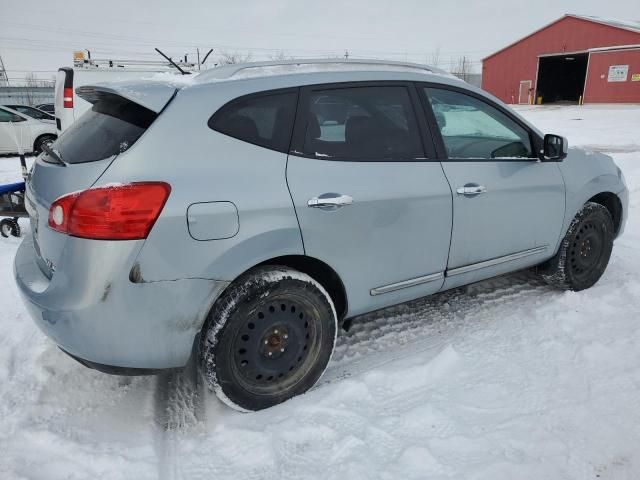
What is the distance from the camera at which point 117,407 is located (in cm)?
267

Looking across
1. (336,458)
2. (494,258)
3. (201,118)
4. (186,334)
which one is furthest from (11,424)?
(494,258)

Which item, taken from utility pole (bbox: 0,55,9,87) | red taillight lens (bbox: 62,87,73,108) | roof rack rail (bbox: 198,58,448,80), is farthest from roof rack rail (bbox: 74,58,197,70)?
utility pole (bbox: 0,55,9,87)

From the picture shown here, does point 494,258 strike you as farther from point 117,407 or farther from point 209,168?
point 117,407

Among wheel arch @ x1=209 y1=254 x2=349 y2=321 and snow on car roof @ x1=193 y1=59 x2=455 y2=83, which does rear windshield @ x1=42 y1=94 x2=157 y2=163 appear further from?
wheel arch @ x1=209 y1=254 x2=349 y2=321

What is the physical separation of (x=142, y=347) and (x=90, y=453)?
578 mm

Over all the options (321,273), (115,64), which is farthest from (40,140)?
(321,273)

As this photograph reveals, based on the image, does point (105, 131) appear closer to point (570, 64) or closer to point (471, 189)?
point (471, 189)

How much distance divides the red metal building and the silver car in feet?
107

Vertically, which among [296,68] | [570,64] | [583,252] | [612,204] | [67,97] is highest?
[570,64]

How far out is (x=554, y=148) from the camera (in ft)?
11.4

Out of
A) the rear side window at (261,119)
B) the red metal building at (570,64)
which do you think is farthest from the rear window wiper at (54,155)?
the red metal building at (570,64)

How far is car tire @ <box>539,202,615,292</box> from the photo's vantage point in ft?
12.9

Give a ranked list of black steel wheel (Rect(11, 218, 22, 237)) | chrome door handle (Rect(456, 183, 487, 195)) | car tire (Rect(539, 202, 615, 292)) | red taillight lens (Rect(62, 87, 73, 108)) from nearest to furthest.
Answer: chrome door handle (Rect(456, 183, 487, 195)), car tire (Rect(539, 202, 615, 292)), black steel wheel (Rect(11, 218, 22, 237)), red taillight lens (Rect(62, 87, 73, 108))

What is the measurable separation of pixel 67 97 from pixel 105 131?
685 centimetres
